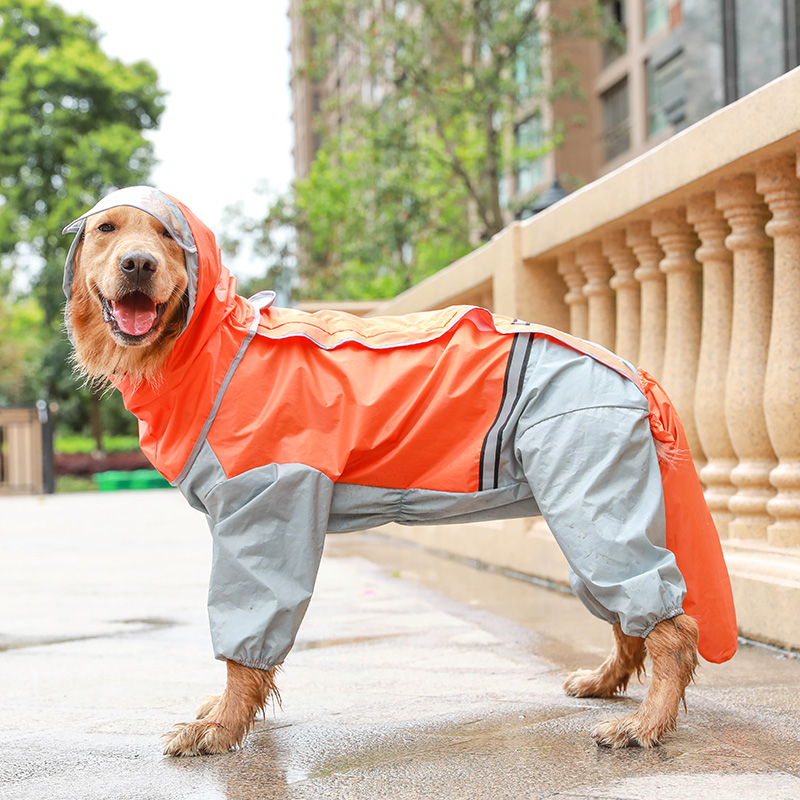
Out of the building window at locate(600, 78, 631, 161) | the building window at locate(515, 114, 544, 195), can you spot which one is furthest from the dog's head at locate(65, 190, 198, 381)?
the building window at locate(600, 78, 631, 161)

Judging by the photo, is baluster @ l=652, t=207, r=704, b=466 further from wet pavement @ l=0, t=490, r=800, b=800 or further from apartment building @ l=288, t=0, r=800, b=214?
apartment building @ l=288, t=0, r=800, b=214

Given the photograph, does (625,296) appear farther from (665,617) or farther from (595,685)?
(665,617)

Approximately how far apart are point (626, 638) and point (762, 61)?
9.68m

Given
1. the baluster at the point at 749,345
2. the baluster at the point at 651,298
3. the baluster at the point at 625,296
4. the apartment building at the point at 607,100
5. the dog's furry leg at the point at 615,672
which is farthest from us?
the apartment building at the point at 607,100

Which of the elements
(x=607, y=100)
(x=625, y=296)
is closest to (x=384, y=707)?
(x=625, y=296)

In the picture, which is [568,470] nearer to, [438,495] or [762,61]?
[438,495]

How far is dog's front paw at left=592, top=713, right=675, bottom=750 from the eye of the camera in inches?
95.2

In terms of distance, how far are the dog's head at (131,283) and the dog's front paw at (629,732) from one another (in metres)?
1.51

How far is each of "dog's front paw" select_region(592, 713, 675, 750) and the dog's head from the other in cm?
151

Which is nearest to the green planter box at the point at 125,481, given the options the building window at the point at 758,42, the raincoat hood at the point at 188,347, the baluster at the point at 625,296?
the building window at the point at 758,42

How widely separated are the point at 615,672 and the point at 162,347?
1.65 m

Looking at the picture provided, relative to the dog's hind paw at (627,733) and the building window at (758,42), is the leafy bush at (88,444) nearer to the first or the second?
the building window at (758,42)

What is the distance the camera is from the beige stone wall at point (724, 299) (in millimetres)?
3496

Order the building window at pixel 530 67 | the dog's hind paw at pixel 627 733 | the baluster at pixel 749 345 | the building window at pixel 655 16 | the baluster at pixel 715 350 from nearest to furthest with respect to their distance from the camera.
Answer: the dog's hind paw at pixel 627 733 < the baluster at pixel 749 345 < the baluster at pixel 715 350 < the building window at pixel 530 67 < the building window at pixel 655 16
